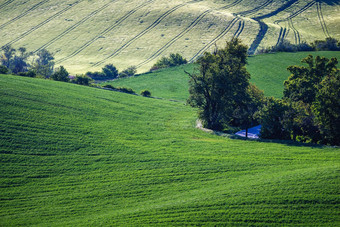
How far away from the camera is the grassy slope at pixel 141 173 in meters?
22.6

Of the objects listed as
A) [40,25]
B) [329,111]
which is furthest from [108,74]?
[40,25]

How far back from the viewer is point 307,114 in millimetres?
39875

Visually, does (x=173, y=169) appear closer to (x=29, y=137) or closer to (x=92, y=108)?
(x=29, y=137)

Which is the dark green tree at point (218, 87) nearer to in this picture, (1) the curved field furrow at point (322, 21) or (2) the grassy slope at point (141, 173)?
(2) the grassy slope at point (141, 173)

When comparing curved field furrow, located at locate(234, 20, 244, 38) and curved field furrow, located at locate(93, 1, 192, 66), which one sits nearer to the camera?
curved field furrow, located at locate(93, 1, 192, 66)

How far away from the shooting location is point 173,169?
30094 millimetres

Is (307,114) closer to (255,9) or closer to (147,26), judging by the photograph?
(147,26)

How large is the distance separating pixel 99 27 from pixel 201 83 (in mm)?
94421

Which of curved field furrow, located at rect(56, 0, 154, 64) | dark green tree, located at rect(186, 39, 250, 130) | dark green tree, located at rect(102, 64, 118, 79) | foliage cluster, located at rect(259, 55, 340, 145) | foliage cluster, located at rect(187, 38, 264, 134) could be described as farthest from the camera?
curved field furrow, located at rect(56, 0, 154, 64)

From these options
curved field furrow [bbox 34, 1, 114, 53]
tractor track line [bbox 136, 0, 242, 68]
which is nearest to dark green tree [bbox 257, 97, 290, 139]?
tractor track line [bbox 136, 0, 242, 68]

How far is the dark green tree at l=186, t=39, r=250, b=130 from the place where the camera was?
4506 centimetres

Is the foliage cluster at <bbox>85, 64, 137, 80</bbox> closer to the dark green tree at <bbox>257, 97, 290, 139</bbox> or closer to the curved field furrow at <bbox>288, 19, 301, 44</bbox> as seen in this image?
the dark green tree at <bbox>257, 97, 290, 139</bbox>

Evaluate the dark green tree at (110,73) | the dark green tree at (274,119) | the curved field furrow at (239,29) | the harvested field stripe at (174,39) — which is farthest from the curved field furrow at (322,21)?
the dark green tree at (274,119)

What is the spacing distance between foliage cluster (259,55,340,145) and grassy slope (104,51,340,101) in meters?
20.4
